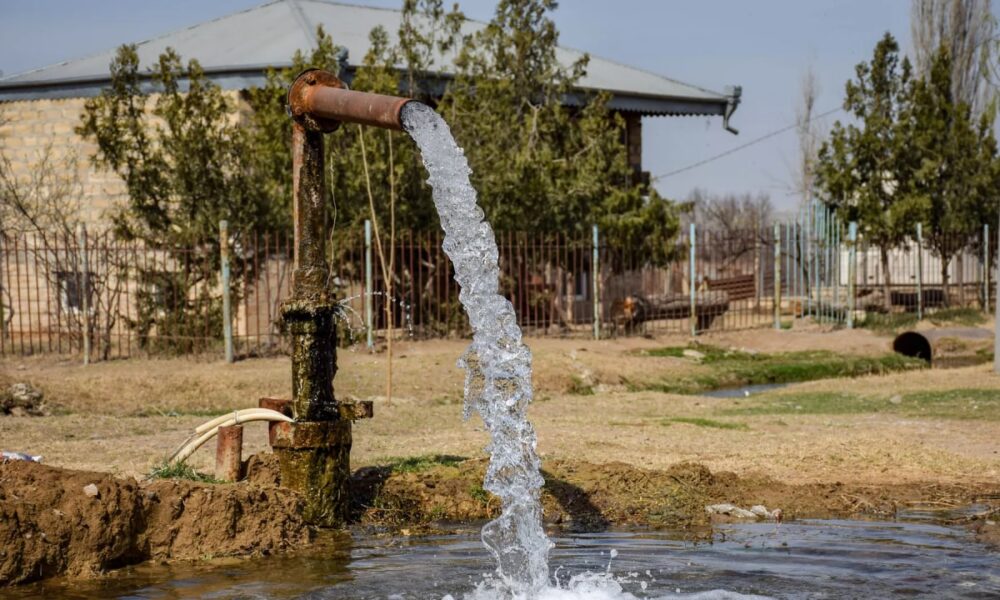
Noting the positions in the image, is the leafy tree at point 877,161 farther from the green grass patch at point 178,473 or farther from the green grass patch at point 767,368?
the green grass patch at point 178,473

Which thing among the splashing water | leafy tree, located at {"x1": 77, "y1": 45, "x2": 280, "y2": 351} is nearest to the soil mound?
the splashing water

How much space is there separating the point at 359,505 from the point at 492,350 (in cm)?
160

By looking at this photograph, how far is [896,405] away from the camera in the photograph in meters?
12.4

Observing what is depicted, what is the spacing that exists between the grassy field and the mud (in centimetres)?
37

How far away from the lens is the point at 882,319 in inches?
931

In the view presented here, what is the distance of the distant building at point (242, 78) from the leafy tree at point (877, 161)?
7.75 ft

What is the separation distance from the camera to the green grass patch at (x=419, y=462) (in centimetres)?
790

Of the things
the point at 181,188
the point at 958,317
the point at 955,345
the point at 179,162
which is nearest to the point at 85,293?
the point at 181,188

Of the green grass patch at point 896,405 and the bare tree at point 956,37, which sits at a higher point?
the bare tree at point 956,37

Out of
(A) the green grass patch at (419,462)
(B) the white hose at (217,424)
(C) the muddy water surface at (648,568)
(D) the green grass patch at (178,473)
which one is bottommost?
(C) the muddy water surface at (648,568)

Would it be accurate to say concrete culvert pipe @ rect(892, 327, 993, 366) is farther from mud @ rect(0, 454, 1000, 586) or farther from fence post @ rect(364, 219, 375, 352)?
mud @ rect(0, 454, 1000, 586)

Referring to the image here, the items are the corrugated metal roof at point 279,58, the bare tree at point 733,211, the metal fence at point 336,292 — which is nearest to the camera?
the metal fence at point 336,292

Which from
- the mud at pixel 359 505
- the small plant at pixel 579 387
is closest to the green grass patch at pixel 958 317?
the small plant at pixel 579 387

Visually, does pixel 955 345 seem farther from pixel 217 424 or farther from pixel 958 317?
pixel 217 424
